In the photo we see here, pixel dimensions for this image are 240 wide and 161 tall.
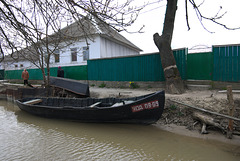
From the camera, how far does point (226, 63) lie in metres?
7.61

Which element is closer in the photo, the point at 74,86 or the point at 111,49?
the point at 74,86

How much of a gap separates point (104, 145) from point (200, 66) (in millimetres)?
7010

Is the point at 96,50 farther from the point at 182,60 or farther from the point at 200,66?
the point at 200,66

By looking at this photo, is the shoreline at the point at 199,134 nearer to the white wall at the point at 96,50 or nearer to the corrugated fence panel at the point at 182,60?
the corrugated fence panel at the point at 182,60

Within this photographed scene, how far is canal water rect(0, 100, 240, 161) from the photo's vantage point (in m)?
3.93

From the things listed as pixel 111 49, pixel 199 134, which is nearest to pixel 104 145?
pixel 199 134

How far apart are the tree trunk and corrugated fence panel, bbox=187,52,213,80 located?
139 cm

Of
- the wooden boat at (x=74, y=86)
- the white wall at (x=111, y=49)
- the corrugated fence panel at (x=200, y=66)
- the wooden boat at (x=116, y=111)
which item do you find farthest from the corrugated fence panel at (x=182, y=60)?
the white wall at (x=111, y=49)

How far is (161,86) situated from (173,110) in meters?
3.58

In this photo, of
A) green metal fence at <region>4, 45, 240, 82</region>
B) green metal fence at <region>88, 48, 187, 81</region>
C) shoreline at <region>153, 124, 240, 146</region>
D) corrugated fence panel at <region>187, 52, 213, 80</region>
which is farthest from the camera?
green metal fence at <region>88, 48, 187, 81</region>

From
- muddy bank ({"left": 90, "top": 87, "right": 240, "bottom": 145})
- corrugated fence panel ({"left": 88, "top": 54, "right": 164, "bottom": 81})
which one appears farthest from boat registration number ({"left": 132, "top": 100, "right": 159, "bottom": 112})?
corrugated fence panel ({"left": 88, "top": 54, "right": 164, "bottom": 81})

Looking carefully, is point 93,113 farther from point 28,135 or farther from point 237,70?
point 237,70

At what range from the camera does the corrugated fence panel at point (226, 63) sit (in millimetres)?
7379

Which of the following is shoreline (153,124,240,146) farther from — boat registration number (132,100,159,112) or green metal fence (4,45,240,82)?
green metal fence (4,45,240,82)
